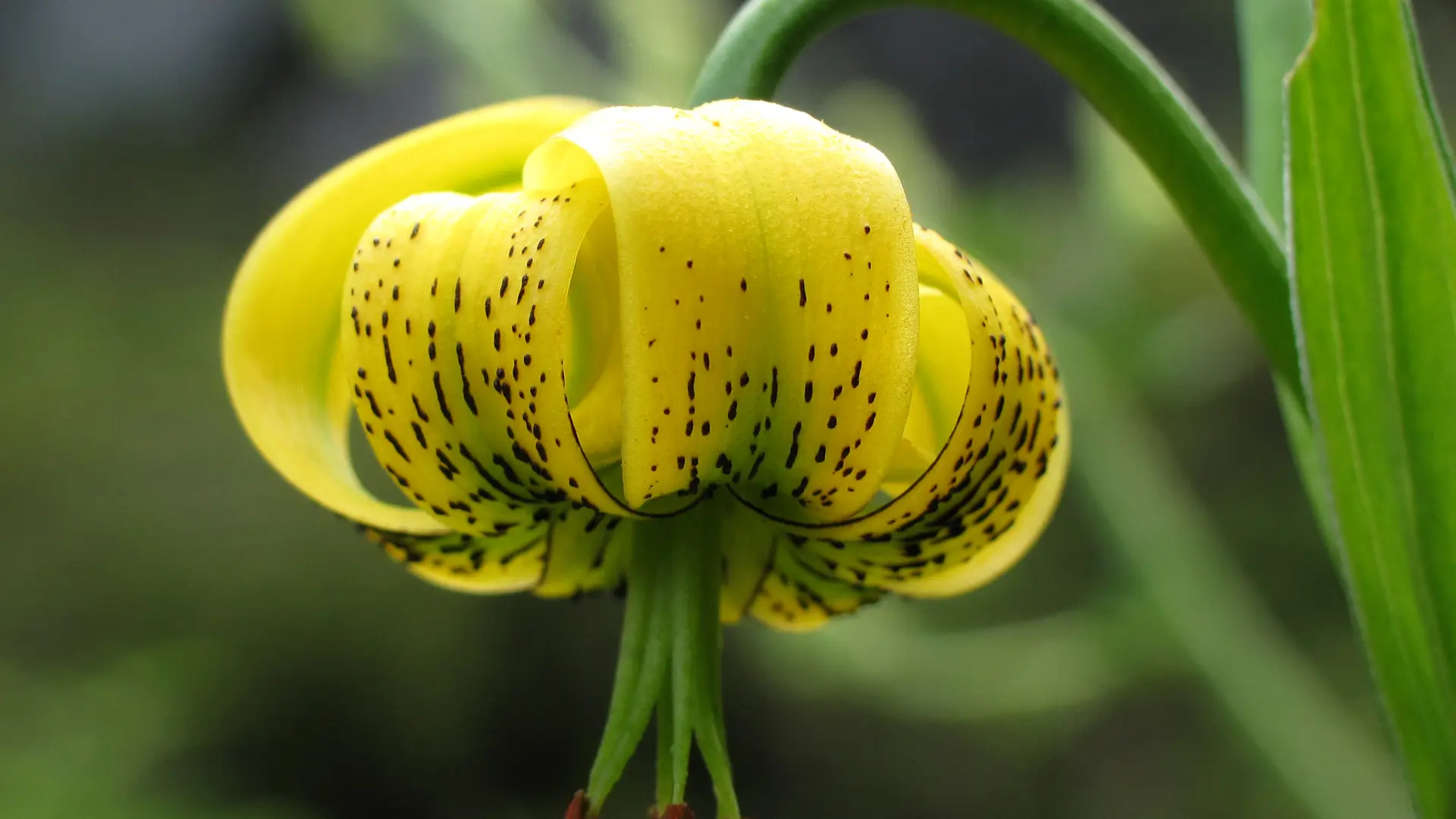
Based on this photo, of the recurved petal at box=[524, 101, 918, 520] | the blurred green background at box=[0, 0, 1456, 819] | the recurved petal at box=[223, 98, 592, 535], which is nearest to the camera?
the recurved petal at box=[524, 101, 918, 520]

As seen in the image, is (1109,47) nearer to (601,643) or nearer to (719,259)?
(719,259)

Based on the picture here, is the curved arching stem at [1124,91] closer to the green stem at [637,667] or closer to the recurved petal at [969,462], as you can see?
the recurved petal at [969,462]

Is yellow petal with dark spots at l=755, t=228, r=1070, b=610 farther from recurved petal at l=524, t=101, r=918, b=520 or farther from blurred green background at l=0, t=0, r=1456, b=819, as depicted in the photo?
blurred green background at l=0, t=0, r=1456, b=819

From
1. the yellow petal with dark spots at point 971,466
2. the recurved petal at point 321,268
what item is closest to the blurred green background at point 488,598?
the yellow petal with dark spots at point 971,466

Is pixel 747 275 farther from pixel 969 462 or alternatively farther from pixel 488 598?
pixel 488 598

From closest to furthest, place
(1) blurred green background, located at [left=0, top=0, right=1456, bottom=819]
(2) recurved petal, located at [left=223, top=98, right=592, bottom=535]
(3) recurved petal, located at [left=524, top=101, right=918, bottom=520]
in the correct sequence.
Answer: (3) recurved petal, located at [left=524, top=101, right=918, bottom=520]
(2) recurved petal, located at [left=223, top=98, right=592, bottom=535]
(1) blurred green background, located at [left=0, top=0, right=1456, bottom=819]

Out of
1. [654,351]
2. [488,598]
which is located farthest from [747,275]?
[488,598]

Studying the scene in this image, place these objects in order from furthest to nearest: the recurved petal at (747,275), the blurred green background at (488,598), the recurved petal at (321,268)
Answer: the blurred green background at (488,598), the recurved petal at (321,268), the recurved petal at (747,275)

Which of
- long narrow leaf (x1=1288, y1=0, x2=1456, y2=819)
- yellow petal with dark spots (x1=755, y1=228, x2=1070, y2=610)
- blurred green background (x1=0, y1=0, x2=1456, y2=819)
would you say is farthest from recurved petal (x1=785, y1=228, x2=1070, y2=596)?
blurred green background (x1=0, y1=0, x2=1456, y2=819)
